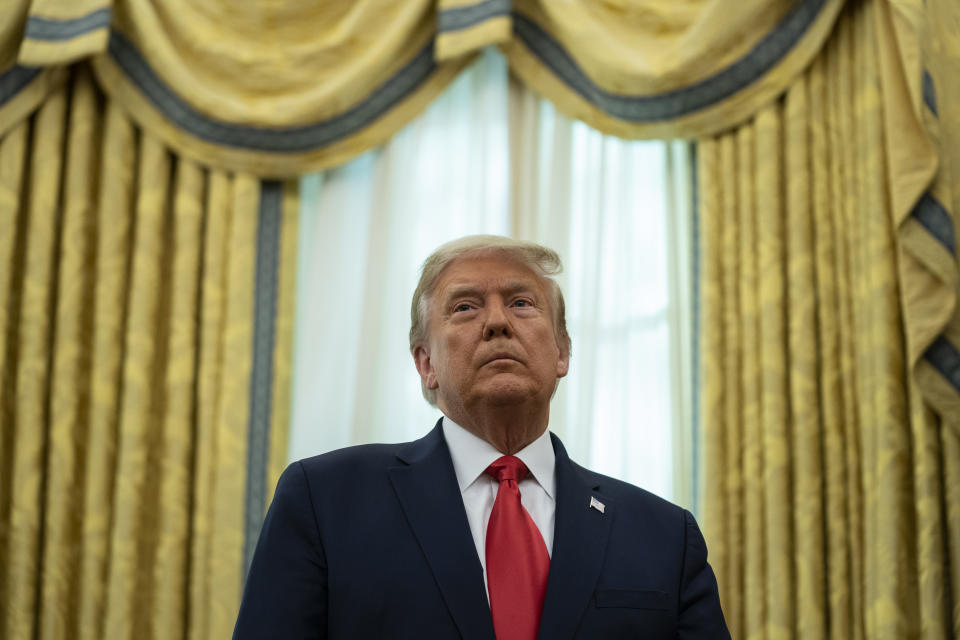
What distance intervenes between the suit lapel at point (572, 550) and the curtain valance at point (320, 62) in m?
1.67

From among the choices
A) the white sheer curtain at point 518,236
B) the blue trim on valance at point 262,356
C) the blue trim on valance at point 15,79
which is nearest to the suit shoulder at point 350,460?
the white sheer curtain at point 518,236

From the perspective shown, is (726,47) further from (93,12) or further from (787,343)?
(93,12)

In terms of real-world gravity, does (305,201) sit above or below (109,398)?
above

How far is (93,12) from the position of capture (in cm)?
343

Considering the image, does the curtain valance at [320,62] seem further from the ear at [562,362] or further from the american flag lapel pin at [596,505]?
the american flag lapel pin at [596,505]

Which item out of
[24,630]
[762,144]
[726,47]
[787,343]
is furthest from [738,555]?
[24,630]

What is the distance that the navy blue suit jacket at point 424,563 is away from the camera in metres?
1.71

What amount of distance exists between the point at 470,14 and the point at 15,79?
1546 millimetres

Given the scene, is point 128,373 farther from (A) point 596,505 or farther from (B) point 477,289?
(A) point 596,505

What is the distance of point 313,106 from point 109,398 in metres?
1.17

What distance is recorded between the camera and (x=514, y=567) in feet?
5.86

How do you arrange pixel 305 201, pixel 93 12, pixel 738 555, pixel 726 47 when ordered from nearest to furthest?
pixel 738 555 < pixel 726 47 < pixel 93 12 < pixel 305 201

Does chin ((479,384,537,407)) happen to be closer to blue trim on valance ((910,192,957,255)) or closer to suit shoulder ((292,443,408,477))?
suit shoulder ((292,443,408,477))

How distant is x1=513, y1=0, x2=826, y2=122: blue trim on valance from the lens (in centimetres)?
318
